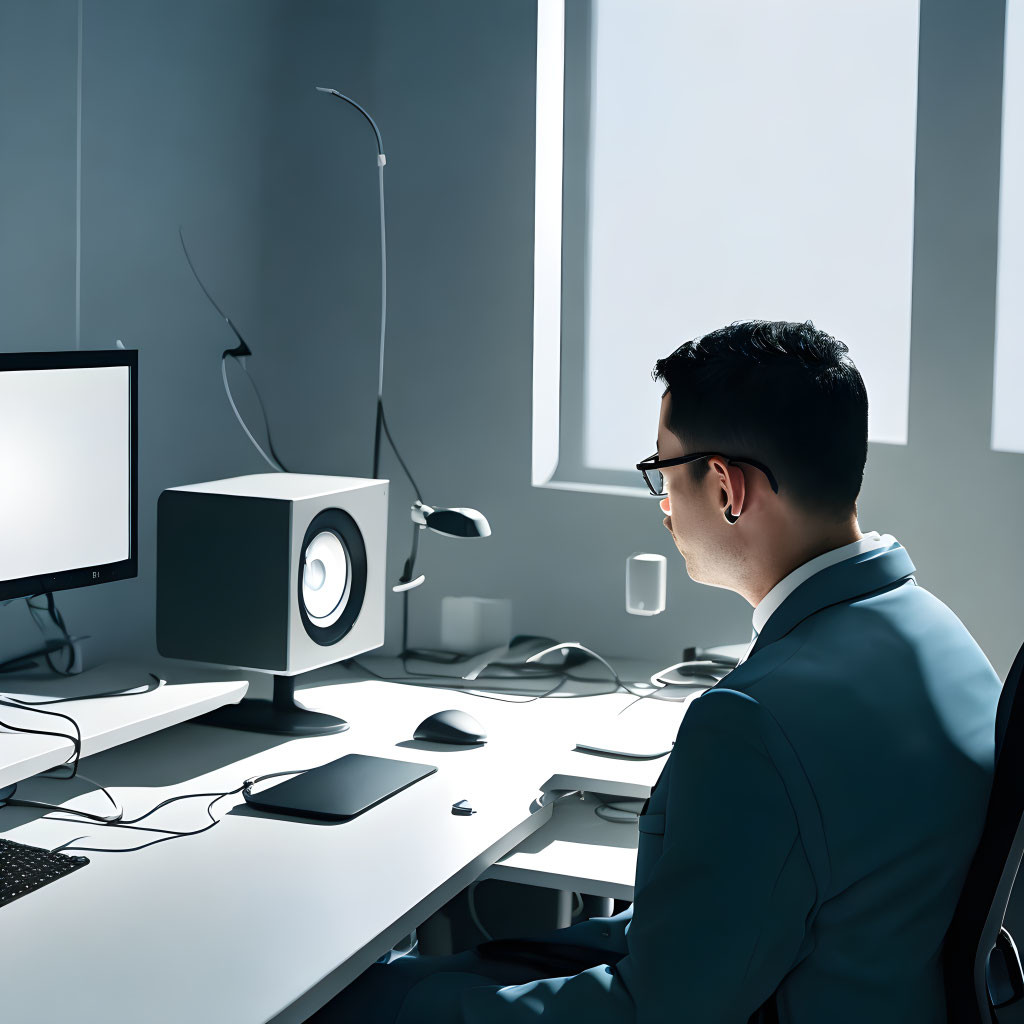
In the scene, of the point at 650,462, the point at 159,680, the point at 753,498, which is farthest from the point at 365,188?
the point at 753,498

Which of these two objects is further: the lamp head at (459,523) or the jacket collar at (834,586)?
the lamp head at (459,523)

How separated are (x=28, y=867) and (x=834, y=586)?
37.7 inches

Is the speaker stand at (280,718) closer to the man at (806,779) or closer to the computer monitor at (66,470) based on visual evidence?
the computer monitor at (66,470)

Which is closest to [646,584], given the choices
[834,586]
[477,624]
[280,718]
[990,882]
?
[477,624]

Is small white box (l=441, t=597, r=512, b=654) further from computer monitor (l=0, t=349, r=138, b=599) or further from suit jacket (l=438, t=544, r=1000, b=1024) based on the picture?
suit jacket (l=438, t=544, r=1000, b=1024)

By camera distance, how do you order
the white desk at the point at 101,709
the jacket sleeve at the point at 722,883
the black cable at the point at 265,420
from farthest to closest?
the black cable at the point at 265,420
the white desk at the point at 101,709
the jacket sleeve at the point at 722,883

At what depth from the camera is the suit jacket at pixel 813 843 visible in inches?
40.2

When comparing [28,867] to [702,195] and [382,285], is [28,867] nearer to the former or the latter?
[382,285]

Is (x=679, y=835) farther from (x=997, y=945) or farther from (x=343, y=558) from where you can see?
(x=343, y=558)

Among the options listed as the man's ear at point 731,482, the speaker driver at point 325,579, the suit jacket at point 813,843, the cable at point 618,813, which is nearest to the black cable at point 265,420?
the speaker driver at point 325,579

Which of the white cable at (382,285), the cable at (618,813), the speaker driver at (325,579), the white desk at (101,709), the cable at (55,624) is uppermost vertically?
the white cable at (382,285)

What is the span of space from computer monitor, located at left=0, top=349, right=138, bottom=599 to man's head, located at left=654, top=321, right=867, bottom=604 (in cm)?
100

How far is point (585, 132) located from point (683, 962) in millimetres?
1949

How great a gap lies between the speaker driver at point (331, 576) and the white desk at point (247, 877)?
6.7 inches
